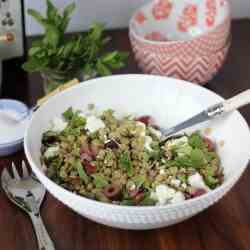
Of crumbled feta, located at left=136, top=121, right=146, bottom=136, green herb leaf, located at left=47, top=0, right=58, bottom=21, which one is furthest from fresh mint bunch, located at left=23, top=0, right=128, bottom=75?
crumbled feta, located at left=136, top=121, right=146, bottom=136

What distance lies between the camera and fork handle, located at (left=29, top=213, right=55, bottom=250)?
29.1 inches

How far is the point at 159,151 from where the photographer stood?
824 mm

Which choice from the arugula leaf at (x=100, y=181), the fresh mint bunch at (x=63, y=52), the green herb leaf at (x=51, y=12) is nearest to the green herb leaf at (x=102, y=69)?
the fresh mint bunch at (x=63, y=52)

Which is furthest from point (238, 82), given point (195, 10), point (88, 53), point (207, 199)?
point (207, 199)

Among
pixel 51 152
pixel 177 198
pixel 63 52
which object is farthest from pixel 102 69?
pixel 177 198

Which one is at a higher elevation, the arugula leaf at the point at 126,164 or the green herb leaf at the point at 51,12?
the green herb leaf at the point at 51,12

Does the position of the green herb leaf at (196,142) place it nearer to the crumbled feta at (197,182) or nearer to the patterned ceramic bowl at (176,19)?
the crumbled feta at (197,182)

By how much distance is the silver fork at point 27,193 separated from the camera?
78cm

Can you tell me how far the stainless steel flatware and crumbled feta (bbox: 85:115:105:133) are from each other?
95 mm

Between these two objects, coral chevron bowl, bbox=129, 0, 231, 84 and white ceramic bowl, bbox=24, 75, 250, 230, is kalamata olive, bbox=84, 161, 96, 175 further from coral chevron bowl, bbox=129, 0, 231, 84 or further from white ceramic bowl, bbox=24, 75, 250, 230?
coral chevron bowl, bbox=129, 0, 231, 84

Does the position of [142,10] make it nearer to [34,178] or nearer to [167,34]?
[167,34]

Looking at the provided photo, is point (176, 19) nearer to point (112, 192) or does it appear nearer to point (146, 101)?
point (146, 101)

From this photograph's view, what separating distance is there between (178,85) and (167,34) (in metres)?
0.24

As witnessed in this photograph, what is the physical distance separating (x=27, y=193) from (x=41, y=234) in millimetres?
75
